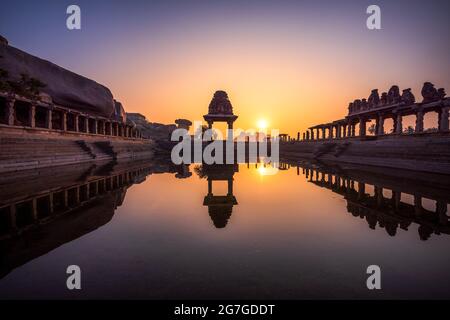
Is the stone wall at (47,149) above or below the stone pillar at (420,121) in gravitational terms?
below

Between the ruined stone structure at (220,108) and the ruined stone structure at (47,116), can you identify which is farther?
the ruined stone structure at (220,108)

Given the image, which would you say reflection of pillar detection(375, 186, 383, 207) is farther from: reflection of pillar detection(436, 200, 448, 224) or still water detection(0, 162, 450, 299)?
reflection of pillar detection(436, 200, 448, 224)

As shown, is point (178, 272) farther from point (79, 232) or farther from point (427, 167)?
point (427, 167)

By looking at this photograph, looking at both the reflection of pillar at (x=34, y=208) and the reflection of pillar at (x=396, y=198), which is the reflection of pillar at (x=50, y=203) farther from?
the reflection of pillar at (x=396, y=198)

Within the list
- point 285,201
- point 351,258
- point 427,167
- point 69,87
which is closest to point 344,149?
point 427,167

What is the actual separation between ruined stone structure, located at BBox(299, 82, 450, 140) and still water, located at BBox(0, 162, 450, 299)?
48.1ft

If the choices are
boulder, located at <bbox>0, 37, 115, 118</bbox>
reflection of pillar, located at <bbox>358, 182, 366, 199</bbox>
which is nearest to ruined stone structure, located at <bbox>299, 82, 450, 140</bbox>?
reflection of pillar, located at <bbox>358, 182, 366, 199</bbox>

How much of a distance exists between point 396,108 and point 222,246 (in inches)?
1125

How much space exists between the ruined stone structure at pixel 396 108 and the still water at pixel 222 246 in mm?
14661

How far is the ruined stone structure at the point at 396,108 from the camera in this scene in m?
19.3

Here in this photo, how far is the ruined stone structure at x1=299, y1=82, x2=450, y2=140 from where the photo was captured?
19264mm

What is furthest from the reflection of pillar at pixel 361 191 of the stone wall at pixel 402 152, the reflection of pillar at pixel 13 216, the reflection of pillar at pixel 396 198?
the reflection of pillar at pixel 13 216

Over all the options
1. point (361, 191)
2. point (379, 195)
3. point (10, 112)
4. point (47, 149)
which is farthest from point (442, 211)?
point (10, 112)

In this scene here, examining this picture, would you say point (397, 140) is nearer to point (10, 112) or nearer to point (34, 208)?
point (34, 208)
